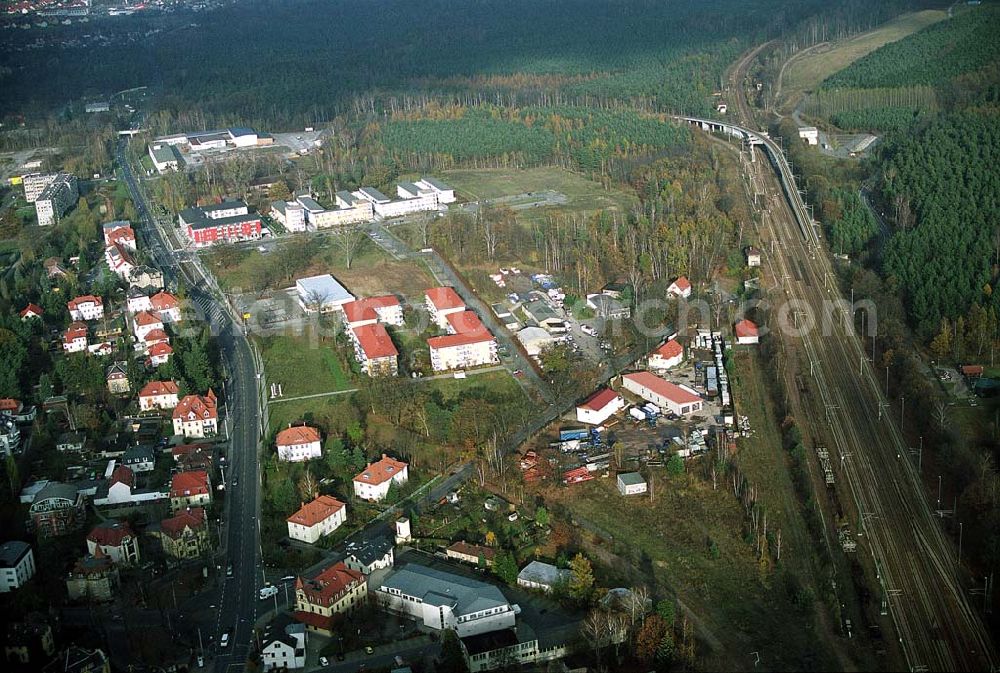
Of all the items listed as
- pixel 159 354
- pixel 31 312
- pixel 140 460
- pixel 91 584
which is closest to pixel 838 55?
pixel 159 354

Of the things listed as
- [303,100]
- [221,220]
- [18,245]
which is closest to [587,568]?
[221,220]

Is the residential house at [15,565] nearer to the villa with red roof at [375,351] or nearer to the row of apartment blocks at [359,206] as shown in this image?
the villa with red roof at [375,351]

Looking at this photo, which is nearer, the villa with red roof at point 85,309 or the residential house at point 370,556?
the residential house at point 370,556

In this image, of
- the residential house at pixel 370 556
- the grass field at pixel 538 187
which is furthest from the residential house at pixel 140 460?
the grass field at pixel 538 187

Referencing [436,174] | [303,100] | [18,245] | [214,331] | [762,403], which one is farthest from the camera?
[303,100]

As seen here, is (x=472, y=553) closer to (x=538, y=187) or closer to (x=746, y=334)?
(x=746, y=334)

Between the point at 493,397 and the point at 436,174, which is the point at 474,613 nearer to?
the point at 493,397
